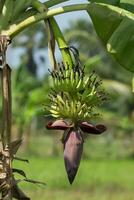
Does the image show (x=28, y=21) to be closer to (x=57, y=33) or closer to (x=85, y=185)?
(x=57, y=33)

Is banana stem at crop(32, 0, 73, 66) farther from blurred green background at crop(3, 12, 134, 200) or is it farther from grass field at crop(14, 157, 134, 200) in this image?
grass field at crop(14, 157, 134, 200)

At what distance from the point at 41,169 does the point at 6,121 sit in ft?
35.5

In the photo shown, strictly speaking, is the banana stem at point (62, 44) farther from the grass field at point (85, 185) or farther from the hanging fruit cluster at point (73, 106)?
the grass field at point (85, 185)

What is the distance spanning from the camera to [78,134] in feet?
3.25

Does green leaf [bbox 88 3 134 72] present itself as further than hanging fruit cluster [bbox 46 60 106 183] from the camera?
Yes

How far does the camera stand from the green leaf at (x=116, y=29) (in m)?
1.08

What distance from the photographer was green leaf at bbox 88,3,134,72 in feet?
3.54

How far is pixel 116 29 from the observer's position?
1.13 m

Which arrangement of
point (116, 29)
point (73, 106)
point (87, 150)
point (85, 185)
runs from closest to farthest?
point (73, 106)
point (116, 29)
point (85, 185)
point (87, 150)

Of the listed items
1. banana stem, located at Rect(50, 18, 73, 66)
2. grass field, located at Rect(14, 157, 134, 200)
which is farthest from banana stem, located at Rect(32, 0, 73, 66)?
grass field, located at Rect(14, 157, 134, 200)

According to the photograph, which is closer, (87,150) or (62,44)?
(62,44)

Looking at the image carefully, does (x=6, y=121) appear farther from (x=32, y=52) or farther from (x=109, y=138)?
(x=32, y=52)

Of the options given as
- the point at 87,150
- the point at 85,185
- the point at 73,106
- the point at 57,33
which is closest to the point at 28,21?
the point at 57,33

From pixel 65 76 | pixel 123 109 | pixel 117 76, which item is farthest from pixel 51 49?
pixel 123 109
